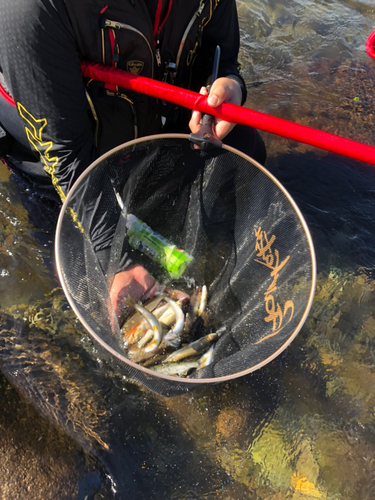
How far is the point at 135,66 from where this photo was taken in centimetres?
173

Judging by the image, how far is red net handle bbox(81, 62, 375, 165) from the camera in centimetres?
133

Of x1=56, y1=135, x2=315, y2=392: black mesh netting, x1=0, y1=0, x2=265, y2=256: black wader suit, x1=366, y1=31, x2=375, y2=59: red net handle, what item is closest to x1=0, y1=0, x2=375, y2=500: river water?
x1=56, y1=135, x2=315, y2=392: black mesh netting

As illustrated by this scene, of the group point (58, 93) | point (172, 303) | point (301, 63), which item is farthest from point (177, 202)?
point (301, 63)

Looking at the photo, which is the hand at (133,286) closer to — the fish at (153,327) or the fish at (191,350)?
the fish at (153,327)

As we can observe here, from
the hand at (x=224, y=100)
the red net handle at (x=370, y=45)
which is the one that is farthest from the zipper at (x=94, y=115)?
the red net handle at (x=370, y=45)

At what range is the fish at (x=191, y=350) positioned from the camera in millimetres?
1893

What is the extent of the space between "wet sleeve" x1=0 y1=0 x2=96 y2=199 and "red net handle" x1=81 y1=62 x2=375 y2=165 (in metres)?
0.16

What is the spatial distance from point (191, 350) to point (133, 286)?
0.48m

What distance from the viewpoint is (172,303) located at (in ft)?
6.75

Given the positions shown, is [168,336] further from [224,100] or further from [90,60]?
[90,60]

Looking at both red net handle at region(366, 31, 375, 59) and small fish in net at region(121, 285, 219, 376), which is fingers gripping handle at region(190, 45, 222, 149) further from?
red net handle at region(366, 31, 375, 59)

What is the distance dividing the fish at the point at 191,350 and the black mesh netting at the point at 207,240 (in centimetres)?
8

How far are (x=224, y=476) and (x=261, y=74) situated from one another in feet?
11.7

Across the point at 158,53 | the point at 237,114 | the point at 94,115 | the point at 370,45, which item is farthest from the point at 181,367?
the point at 370,45
